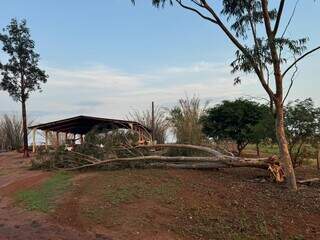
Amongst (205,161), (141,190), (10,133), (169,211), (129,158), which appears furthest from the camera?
(10,133)

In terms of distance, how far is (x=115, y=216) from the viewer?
32.7ft

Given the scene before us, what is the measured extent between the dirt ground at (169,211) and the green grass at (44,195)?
0.19 m

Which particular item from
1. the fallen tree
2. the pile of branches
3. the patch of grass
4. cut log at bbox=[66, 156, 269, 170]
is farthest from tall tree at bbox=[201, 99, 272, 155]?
the patch of grass

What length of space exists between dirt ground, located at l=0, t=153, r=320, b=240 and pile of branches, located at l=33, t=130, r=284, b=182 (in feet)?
2.48

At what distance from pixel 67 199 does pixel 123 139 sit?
516 cm

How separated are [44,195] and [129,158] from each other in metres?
3.54

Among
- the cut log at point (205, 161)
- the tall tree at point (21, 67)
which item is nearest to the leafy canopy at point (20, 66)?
the tall tree at point (21, 67)

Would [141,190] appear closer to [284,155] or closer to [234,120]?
[284,155]

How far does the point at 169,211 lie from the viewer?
33.8 ft

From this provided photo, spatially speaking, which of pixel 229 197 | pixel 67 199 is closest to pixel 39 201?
pixel 67 199

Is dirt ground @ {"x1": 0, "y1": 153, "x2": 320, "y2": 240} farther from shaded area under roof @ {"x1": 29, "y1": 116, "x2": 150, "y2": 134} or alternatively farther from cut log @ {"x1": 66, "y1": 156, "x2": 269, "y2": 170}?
shaded area under roof @ {"x1": 29, "y1": 116, "x2": 150, "y2": 134}

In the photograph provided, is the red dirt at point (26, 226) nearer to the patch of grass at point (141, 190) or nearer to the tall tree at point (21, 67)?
the patch of grass at point (141, 190)

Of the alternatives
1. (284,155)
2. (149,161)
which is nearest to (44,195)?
(149,161)

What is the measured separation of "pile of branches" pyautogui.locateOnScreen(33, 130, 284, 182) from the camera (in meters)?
14.1
